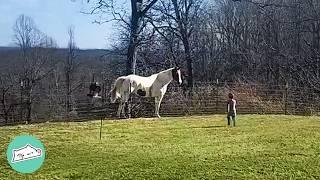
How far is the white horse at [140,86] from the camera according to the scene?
50.7 feet

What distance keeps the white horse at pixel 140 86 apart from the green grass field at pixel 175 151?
2.55 m

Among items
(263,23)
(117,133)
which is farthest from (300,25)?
(117,133)

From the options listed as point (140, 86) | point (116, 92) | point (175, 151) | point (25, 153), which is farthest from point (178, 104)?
point (25, 153)

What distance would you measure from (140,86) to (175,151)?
263 inches

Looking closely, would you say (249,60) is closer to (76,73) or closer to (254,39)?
(254,39)

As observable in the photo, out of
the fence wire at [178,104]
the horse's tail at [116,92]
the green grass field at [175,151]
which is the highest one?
the horse's tail at [116,92]

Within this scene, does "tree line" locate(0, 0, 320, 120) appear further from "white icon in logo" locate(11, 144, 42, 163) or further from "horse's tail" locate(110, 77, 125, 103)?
"white icon in logo" locate(11, 144, 42, 163)

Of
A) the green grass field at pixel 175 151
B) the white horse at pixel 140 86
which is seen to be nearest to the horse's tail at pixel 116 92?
the white horse at pixel 140 86

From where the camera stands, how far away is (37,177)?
7.42 m

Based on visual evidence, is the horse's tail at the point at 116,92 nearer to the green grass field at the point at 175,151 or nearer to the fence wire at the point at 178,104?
the fence wire at the point at 178,104

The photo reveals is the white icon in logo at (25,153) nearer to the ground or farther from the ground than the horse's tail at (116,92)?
nearer to the ground

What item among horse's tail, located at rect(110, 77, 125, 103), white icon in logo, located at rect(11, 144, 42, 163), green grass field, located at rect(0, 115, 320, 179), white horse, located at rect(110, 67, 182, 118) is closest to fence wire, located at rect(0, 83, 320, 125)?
horse's tail, located at rect(110, 77, 125, 103)

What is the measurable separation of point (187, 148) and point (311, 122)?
235 inches

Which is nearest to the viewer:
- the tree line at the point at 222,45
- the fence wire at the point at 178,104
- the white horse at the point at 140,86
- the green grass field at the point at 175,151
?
the green grass field at the point at 175,151
